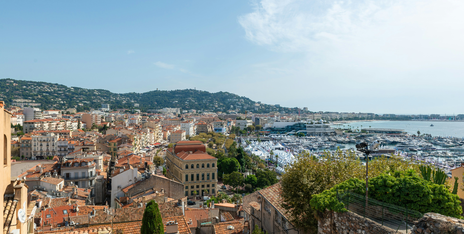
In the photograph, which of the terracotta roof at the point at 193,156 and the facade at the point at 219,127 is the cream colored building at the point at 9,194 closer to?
the terracotta roof at the point at 193,156

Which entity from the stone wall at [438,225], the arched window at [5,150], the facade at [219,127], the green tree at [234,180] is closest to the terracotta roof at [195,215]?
the arched window at [5,150]

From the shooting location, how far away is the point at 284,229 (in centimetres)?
1202

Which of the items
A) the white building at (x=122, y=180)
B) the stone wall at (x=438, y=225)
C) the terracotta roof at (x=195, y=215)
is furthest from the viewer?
the white building at (x=122, y=180)

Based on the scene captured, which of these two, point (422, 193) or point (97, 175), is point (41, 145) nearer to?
point (97, 175)

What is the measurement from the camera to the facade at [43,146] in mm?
56250

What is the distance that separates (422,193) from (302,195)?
4.35 metres

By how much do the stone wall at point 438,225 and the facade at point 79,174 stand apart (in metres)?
34.4

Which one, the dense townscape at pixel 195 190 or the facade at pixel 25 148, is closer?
the dense townscape at pixel 195 190

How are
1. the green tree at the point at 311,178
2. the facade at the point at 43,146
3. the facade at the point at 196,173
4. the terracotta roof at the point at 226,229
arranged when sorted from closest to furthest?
→ 1. the green tree at the point at 311,178
2. the terracotta roof at the point at 226,229
3. the facade at the point at 196,173
4. the facade at the point at 43,146

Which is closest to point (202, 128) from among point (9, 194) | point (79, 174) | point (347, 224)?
point (79, 174)

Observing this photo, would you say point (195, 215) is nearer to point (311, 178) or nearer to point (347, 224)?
point (311, 178)

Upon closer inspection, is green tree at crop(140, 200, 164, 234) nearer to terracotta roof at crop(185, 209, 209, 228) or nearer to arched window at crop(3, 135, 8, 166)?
arched window at crop(3, 135, 8, 166)

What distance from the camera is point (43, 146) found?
56750 mm

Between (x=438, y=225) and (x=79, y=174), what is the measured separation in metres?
35.9
